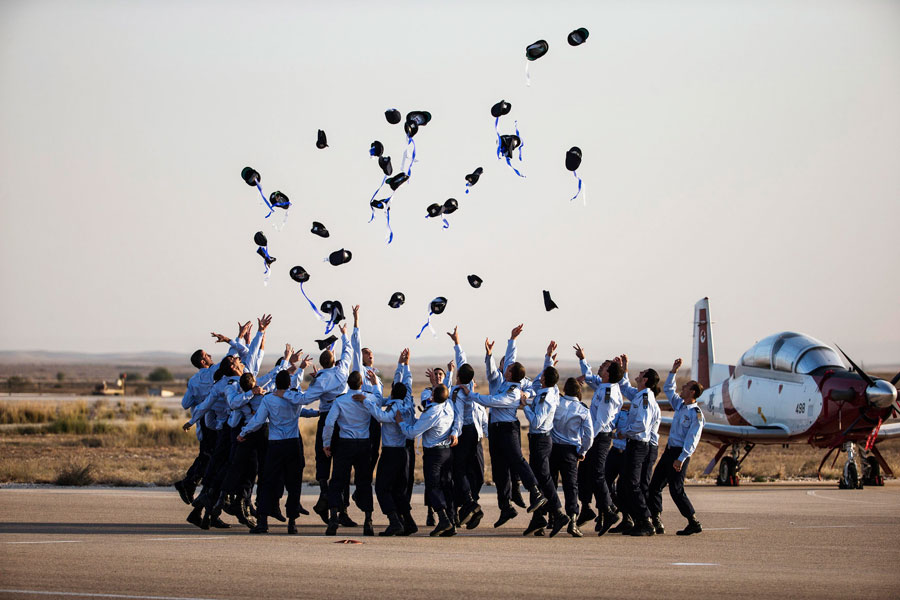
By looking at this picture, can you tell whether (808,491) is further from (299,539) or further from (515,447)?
(299,539)

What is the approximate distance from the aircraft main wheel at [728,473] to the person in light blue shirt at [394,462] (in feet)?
45.7

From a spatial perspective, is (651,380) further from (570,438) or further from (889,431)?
(889,431)

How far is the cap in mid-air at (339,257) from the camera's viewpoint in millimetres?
17234

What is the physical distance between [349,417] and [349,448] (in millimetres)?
400

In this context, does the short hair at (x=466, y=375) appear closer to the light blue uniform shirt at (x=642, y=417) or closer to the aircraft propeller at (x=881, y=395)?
the light blue uniform shirt at (x=642, y=417)

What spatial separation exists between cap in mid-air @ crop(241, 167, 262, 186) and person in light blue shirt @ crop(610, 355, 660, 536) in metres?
6.85

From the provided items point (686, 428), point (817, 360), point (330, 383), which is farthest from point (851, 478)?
point (330, 383)

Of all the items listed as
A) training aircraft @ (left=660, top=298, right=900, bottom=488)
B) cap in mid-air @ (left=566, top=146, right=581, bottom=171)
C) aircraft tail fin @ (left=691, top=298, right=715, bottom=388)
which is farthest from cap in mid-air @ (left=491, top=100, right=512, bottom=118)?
aircraft tail fin @ (left=691, top=298, right=715, bottom=388)

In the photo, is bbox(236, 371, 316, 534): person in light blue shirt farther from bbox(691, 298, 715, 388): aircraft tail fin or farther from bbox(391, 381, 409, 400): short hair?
bbox(691, 298, 715, 388): aircraft tail fin

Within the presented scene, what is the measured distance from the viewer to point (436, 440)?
14.9 m

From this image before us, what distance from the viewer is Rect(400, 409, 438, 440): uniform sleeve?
48.2 ft

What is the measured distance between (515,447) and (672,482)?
2.09m

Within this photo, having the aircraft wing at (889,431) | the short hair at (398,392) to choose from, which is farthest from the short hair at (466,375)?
the aircraft wing at (889,431)

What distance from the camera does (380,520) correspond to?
17.5m
